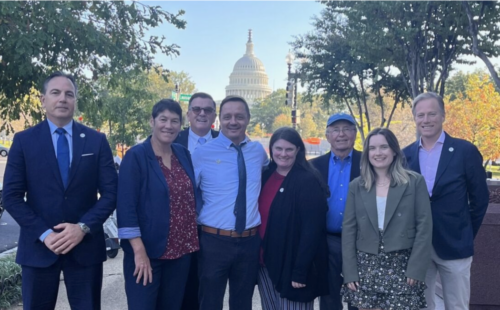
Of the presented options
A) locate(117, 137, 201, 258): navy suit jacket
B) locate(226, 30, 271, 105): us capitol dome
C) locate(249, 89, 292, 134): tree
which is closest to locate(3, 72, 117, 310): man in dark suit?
locate(117, 137, 201, 258): navy suit jacket

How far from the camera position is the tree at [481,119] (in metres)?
24.9

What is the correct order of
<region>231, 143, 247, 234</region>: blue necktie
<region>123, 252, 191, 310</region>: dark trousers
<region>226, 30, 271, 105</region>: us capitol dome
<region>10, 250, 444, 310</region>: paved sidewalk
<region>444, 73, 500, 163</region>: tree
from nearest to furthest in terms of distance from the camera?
<region>123, 252, 191, 310</region>: dark trousers < <region>231, 143, 247, 234</region>: blue necktie < <region>10, 250, 444, 310</region>: paved sidewalk < <region>444, 73, 500, 163</region>: tree < <region>226, 30, 271, 105</region>: us capitol dome

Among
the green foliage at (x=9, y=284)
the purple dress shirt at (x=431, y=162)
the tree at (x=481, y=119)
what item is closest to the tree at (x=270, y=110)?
the tree at (x=481, y=119)

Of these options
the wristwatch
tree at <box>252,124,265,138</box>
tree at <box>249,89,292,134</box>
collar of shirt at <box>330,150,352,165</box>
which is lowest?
the wristwatch

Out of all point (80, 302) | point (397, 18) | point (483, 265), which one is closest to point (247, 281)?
point (80, 302)

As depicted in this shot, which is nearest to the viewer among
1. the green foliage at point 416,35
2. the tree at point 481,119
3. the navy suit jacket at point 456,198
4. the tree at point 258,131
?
the navy suit jacket at point 456,198

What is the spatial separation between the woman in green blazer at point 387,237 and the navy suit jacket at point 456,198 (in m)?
0.43

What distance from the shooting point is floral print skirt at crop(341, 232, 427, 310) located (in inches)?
139

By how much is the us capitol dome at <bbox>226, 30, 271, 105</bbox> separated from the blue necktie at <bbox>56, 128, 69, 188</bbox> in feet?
396

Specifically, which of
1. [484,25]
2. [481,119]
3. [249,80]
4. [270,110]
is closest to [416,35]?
[484,25]

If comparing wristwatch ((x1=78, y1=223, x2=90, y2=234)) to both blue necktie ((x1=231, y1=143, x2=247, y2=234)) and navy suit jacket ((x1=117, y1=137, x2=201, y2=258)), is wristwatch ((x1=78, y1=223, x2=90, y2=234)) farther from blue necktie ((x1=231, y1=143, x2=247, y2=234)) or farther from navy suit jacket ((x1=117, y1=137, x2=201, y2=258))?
blue necktie ((x1=231, y1=143, x2=247, y2=234))

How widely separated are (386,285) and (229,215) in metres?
1.29

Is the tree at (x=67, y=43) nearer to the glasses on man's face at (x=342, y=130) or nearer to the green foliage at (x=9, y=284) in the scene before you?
the green foliage at (x=9, y=284)

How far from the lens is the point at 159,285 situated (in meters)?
3.60
